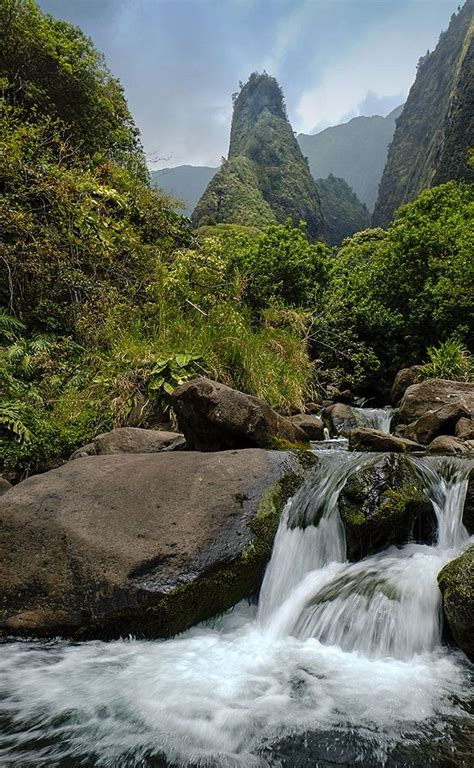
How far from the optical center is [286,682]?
299 cm

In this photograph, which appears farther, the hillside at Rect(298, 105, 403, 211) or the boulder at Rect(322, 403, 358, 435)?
the hillside at Rect(298, 105, 403, 211)

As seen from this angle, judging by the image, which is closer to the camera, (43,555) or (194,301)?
(43,555)

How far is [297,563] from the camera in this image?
4.22 m

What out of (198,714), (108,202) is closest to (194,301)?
(108,202)

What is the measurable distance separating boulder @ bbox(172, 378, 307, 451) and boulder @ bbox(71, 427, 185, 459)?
1.40ft

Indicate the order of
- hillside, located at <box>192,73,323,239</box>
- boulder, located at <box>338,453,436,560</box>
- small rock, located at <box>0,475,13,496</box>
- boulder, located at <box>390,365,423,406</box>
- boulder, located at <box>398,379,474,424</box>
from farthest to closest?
hillside, located at <box>192,73,323,239</box> < boulder, located at <box>390,365,423,406</box> < boulder, located at <box>398,379,474,424</box> < small rock, located at <box>0,475,13,496</box> < boulder, located at <box>338,453,436,560</box>

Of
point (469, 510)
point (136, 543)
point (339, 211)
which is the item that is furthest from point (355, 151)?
point (136, 543)

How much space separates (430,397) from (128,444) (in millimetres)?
6174

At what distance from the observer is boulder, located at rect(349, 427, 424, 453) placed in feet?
22.2

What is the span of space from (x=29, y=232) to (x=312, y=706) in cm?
912

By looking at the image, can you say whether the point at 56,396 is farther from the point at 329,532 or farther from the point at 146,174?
the point at 146,174

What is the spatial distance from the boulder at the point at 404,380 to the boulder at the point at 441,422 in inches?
158

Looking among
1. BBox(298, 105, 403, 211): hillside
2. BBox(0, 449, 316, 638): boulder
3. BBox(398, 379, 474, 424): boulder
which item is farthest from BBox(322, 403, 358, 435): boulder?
BBox(298, 105, 403, 211): hillside

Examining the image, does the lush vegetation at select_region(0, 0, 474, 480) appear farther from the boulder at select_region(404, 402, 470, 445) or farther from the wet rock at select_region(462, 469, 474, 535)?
the wet rock at select_region(462, 469, 474, 535)
